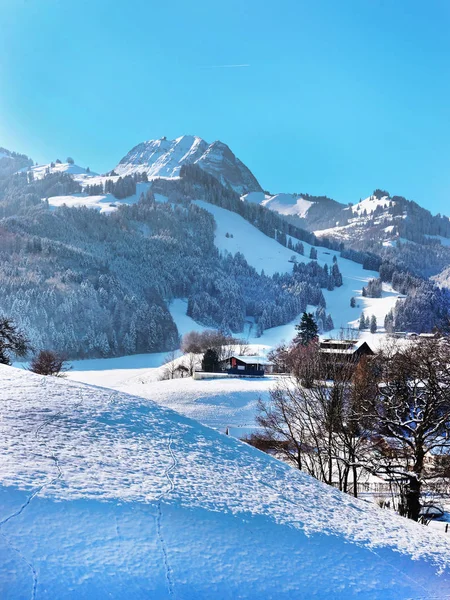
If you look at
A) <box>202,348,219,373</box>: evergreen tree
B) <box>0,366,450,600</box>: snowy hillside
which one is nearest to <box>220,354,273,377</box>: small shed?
<box>202,348,219,373</box>: evergreen tree

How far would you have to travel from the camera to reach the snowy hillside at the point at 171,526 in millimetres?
4539

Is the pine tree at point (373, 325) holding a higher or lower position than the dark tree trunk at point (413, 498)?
higher

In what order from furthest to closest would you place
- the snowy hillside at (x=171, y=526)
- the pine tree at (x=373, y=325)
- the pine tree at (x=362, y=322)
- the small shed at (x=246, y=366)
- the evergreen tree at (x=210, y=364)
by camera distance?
the pine tree at (x=362, y=322)
the pine tree at (x=373, y=325)
the evergreen tree at (x=210, y=364)
the small shed at (x=246, y=366)
the snowy hillside at (x=171, y=526)

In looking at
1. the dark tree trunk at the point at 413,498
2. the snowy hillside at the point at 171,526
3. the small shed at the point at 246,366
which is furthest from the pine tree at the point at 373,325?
the snowy hillside at the point at 171,526

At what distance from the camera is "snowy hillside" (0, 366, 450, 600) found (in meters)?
4.54

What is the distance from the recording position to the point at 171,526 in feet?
18.4

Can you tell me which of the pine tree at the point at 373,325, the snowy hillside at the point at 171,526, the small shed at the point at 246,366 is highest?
the pine tree at the point at 373,325

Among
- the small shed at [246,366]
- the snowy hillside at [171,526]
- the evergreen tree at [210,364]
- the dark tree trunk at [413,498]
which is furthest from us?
the evergreen tree at [210,364]

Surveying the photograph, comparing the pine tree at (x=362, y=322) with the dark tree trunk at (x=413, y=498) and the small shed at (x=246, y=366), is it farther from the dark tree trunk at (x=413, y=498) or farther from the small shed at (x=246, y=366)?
the dark tree trunk at (x=413, y=498)

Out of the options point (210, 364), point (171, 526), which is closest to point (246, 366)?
point (210, 364)

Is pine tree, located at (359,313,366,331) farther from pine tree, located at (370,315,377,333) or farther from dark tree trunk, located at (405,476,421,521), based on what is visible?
dark tree trunk, located at (405,476,421,521)

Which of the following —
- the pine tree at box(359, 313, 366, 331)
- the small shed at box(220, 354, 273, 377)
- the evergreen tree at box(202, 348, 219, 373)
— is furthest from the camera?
the pine tree at box(359, 313, 366, 331)

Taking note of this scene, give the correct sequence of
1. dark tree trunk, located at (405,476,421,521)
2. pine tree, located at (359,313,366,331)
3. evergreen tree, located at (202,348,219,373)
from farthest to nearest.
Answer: pine tree, located at (359,313,366,331) → evergreen tree, located at (202,348,219,373) → dark tree trunk, located at (405,476,421,521)

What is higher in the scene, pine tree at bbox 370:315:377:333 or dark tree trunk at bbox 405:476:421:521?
pine tree at bbox 370:315:377:333
